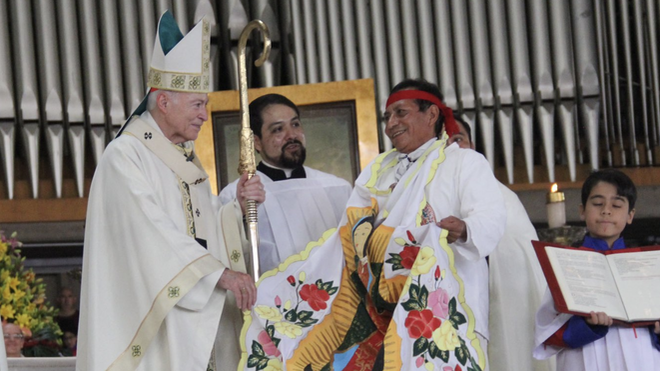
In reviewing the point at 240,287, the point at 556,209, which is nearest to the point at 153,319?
the point at 240,287

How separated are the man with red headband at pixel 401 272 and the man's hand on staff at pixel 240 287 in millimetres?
114

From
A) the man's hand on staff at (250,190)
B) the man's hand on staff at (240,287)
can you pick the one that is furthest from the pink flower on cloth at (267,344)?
the man's hand on staff at (250,190)

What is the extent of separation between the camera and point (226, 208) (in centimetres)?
459

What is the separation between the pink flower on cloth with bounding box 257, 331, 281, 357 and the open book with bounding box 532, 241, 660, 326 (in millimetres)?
1026

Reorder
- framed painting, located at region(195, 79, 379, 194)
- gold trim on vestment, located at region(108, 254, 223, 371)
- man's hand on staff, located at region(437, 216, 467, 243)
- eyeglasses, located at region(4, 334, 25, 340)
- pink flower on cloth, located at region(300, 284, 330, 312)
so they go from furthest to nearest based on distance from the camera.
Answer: framed painting, located at region(195, 79, 379, 194) < eyeglasses, located at region(4, 334, 25, 340) < pink flower on cloth, located at region(300, 284, 330, 312) < gold trim on vestment, located at region(108, 254, 223, 371) < man's hand on staff, located at region(437, 216, 467, 243)

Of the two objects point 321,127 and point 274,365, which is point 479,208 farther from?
point 321,127

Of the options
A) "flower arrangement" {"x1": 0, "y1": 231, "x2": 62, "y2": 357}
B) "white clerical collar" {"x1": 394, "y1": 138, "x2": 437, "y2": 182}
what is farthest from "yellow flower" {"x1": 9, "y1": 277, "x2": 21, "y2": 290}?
"white clerical collar" {"x1": 394, "y1": 138, "x2": 437, "y2": 182}

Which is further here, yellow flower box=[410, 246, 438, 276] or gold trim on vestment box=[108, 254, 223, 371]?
gold trim on vestment box=[108, 254, 223, 371]

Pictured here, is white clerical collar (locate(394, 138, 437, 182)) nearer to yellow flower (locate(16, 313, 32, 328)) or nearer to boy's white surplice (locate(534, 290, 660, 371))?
boy's white surplice (locate(534, 290, 660, 371))

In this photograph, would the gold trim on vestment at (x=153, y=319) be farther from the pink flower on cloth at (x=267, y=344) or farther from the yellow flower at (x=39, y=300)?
the yellow flower at (x=39, y=300)

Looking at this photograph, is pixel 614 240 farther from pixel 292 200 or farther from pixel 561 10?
pixel 561 10

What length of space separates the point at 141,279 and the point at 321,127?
2.00m

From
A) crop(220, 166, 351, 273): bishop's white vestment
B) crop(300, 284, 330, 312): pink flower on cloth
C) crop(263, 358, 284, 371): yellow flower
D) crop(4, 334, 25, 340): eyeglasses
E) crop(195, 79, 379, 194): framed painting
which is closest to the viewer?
crop(263, 358, 284, 371): yellow flower

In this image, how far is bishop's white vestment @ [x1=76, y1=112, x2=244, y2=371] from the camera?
4.07 meters
